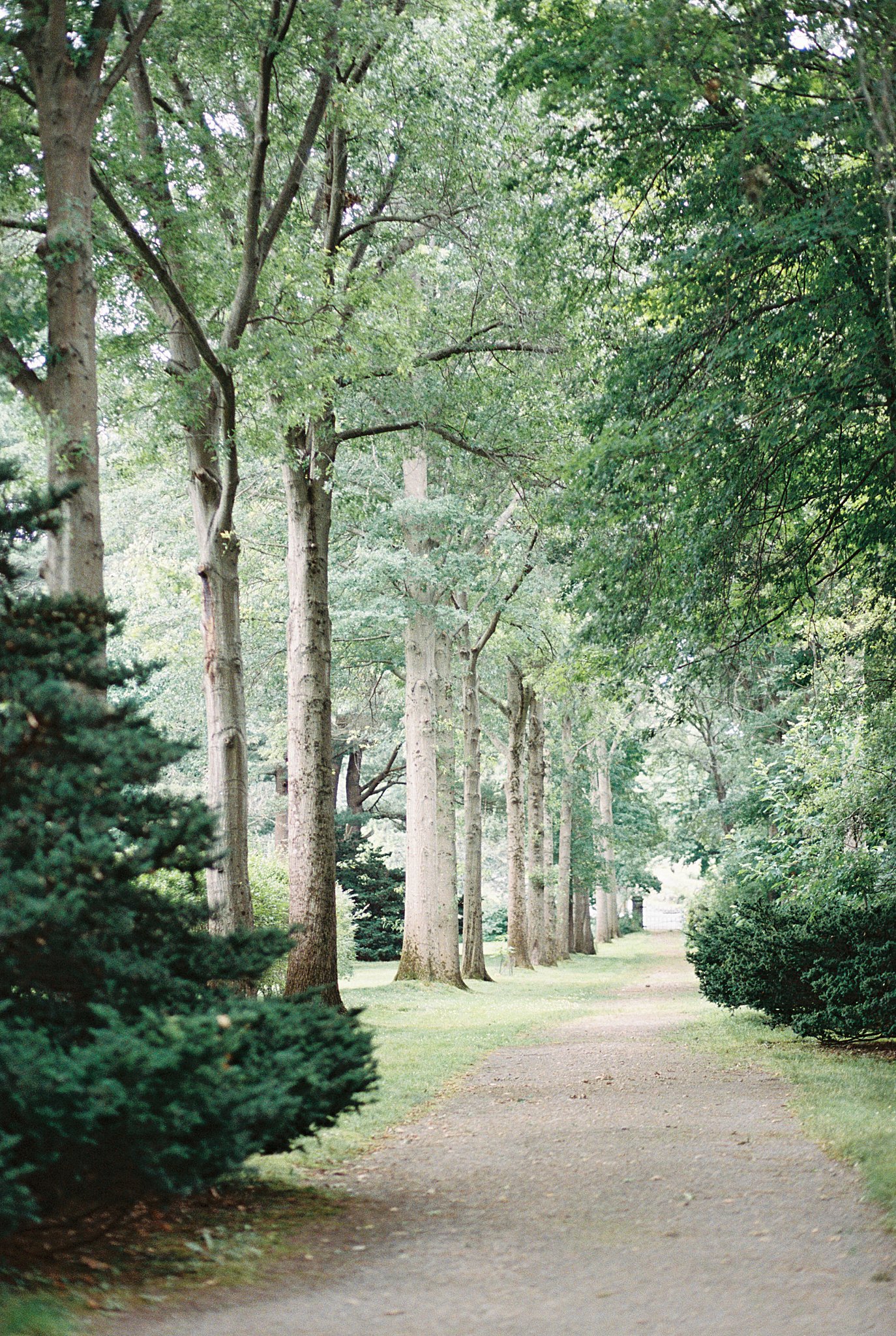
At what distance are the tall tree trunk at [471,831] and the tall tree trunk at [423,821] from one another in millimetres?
2868

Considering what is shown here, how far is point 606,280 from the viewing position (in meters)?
11.9

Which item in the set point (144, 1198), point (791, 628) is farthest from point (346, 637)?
point (144, 1198)

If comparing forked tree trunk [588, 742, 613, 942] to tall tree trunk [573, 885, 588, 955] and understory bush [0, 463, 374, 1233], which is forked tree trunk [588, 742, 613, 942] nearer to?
tall tree trunk [573, 885, 588, 955]

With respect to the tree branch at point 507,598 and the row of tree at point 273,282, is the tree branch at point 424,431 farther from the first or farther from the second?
the tree branch at point 507,598

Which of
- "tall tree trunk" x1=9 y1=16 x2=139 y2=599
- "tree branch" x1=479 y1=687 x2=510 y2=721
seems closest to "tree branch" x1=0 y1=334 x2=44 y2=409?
"tall tree trunk" x1=9 y1=16 x2=139 y2=599

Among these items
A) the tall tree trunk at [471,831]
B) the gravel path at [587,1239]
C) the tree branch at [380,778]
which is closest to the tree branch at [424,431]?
the gravel path at [587,1239]

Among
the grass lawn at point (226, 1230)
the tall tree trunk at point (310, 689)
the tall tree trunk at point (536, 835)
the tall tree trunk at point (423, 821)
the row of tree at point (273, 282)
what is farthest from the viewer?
the tall tree trunk at point (536, 835)

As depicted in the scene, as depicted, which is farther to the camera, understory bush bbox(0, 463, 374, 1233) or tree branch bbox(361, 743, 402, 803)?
tree branch bbox(361, 743, 402, 803)

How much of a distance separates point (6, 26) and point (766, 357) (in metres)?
6.86

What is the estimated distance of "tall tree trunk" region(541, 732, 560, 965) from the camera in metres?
33.2

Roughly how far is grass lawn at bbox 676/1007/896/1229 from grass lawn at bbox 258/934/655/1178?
8.64ft

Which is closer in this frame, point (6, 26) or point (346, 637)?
point (6, 26)

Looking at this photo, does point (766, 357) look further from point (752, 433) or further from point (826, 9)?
point (826, 9)

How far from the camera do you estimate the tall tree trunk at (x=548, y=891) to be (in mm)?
33188
